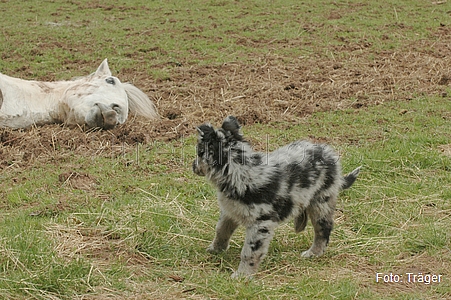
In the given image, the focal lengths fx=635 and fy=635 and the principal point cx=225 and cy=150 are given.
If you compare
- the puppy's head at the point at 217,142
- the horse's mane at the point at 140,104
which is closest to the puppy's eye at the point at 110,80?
the horse's mane at the point at 140,104

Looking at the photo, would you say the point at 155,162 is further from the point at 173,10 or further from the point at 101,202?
the point at 173,10

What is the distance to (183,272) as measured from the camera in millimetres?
4793

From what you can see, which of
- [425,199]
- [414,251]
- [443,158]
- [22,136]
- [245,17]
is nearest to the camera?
[414,251]

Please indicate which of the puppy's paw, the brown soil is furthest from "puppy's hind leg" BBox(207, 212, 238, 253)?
the brown soil

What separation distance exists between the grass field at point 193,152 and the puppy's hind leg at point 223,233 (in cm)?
8

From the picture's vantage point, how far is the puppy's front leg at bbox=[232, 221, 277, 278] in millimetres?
4754

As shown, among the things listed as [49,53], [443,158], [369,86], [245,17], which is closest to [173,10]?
[245,17]

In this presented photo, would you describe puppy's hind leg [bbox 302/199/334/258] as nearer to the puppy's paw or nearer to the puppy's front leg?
the puppy's front leg

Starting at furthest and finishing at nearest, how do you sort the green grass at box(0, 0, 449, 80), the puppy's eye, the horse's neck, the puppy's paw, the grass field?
1. the green grass at box(0, 0, 449, 80)
2. the puppy's eye
3. the horse's neck
4. the puppy's paw
5. the grass field

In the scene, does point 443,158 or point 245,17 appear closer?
point 443,158

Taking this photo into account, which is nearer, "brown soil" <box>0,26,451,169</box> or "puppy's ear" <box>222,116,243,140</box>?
"puppy's ear" <box>222,116,243,140</box>

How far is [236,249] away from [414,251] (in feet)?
4.82

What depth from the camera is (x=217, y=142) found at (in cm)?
484

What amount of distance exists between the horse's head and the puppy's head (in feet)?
13.3
